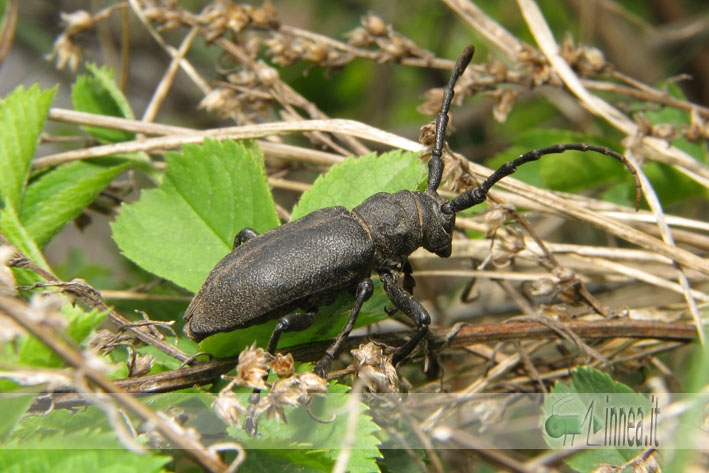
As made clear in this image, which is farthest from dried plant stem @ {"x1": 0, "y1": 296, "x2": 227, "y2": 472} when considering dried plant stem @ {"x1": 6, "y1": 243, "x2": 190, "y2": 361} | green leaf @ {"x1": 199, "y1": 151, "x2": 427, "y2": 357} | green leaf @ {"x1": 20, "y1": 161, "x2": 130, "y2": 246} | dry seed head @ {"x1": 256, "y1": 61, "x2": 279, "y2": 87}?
dry seed head @ {"x1": 256, "y1": 61, "x2": 279, "y2": 87}

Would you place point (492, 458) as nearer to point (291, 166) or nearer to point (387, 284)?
point (387, 284)

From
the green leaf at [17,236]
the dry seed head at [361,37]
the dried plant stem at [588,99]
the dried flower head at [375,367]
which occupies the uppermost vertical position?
the dried plant stem at [588,99]

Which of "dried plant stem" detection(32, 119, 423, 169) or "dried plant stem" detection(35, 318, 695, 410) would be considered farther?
"dried plant stem" detection(32, 119, 423, 169)

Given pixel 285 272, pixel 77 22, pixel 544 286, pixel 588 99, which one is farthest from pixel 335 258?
pixel 77 22

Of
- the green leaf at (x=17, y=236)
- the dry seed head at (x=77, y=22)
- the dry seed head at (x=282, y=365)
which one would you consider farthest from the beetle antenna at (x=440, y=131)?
Answer: the dry seed head at (x=77, y=22)

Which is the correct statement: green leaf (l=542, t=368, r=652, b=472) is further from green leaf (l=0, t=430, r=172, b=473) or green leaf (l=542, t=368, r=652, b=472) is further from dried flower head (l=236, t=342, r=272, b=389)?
green leaf (l=0, t=430, r=172, b=473)

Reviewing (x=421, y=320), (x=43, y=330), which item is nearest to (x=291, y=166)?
(x=421, y=320)

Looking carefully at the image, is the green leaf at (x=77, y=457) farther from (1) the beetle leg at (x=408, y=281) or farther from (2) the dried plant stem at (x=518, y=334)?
(1) the beetle leg at (x=408, y=281)
